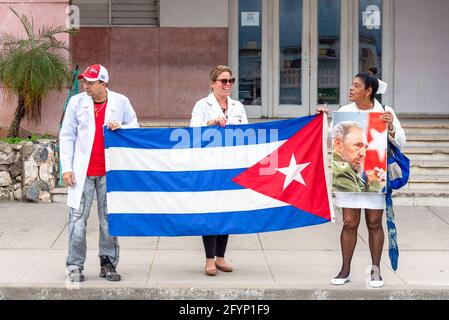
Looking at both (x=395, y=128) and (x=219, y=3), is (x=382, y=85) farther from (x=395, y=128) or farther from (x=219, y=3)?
(x=219, y=3)

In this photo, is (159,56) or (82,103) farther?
(159,56)

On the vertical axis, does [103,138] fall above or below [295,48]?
below

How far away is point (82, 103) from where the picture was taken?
7945 millimetres

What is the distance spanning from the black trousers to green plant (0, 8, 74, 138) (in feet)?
15.8

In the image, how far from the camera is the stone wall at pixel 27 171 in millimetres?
12227

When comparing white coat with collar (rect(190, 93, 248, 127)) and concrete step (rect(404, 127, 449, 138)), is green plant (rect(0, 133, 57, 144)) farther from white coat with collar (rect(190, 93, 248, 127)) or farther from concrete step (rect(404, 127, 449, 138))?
concrete step (rect(404, 127, 449, 138))

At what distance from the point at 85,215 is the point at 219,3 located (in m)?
8.47

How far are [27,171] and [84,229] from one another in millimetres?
4532

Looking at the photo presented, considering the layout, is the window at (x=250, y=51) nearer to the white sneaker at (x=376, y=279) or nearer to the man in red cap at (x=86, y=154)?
the man in red cap at (x=86, y=154)

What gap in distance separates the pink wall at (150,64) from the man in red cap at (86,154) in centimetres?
777

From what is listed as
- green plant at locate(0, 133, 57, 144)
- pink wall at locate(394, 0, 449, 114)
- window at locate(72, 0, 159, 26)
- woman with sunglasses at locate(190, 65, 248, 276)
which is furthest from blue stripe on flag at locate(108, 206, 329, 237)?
pink wall at locate(394, 0, 449, 114)

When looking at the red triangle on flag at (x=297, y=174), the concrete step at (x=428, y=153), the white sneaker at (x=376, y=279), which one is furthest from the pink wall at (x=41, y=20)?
the white sneaker at (x=376, y=279)
